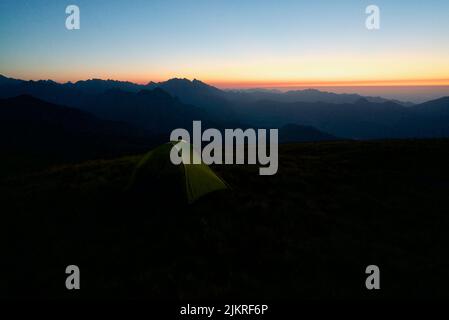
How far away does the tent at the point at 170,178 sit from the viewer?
15602 mm

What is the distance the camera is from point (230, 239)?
503 inches

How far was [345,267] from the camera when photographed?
11.4 m

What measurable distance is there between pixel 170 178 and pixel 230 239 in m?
4.61

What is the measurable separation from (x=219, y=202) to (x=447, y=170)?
1789 cm

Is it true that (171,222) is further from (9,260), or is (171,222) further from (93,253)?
(9,260)

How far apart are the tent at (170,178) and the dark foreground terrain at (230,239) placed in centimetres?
45

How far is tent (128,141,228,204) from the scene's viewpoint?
614 inches

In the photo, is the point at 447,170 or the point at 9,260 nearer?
the point at 9,260
